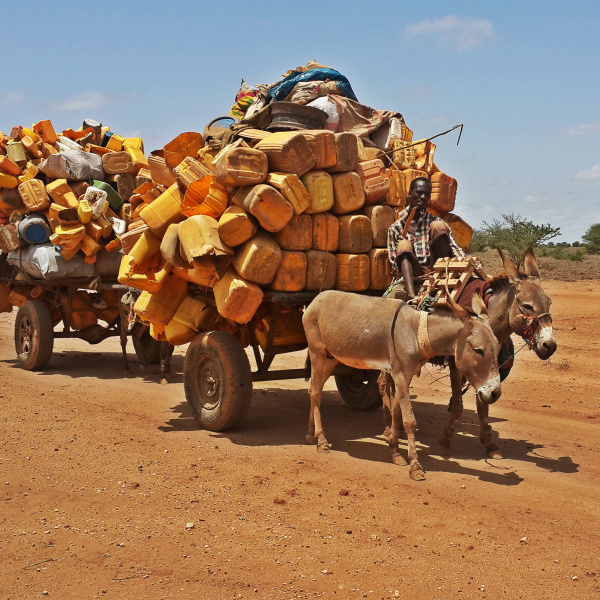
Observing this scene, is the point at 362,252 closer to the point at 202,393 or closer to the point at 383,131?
the point at 383,131

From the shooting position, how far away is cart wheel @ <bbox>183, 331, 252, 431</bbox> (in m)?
7.46

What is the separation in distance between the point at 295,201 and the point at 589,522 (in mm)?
3746

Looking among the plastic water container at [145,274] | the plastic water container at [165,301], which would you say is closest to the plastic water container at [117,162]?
the plastic water container at [145,274]

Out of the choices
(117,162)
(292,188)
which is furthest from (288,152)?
(117,162)

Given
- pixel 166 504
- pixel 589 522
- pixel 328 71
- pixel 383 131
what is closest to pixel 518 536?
pixel 589 522

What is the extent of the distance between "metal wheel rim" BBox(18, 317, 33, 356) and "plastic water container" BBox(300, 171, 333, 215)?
277 inches

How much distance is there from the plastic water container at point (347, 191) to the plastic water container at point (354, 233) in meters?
0.12

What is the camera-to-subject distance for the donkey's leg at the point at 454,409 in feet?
22.5

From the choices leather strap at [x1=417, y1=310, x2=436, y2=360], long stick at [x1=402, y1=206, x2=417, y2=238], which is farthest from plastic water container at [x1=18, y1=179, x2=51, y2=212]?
leather strap at [x1=417, y1=310, x2=436, y2=360]

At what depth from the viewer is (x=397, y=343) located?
20.9 feet

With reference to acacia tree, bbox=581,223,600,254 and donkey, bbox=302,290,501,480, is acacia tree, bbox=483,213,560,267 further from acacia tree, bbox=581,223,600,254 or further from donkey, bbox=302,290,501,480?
donkey, bbox=302,290,501,480

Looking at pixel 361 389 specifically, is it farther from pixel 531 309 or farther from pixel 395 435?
pixel 531 309

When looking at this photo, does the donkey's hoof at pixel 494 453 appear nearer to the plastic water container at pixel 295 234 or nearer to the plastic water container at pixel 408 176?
the plastic water container at pixel 295 234

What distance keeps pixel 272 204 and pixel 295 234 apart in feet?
1.55
